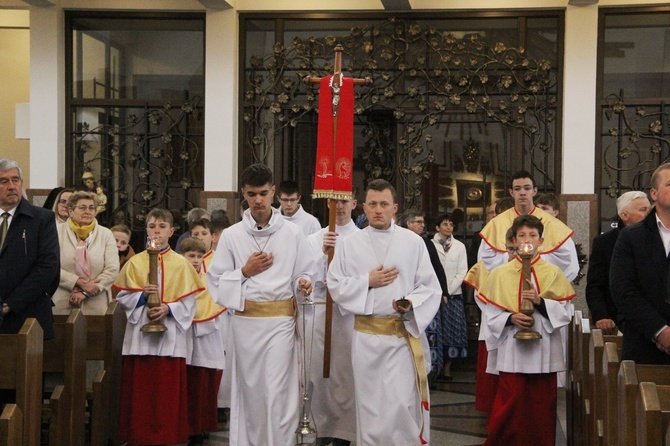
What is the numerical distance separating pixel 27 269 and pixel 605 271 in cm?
394

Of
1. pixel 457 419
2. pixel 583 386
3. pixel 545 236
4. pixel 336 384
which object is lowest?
pixel 457 419

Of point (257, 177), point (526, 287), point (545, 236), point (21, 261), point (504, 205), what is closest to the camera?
point (21, 261)

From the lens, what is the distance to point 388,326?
680 cm

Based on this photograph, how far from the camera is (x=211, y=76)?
12.5 m

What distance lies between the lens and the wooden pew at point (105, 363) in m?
7.16

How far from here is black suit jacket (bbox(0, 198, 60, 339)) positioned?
21.0ft

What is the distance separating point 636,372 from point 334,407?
3.22 m

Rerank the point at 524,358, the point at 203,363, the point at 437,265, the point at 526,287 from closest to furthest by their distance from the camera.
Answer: the point at 526,287 → the point at 524,358 → the point at 203,363 → the point at 437,265

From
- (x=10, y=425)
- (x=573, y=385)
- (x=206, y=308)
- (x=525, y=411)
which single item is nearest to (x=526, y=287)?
(x=525, y=411)

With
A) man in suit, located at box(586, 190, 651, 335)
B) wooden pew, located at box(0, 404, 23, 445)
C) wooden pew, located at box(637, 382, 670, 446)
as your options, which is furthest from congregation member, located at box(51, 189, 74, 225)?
wooden pew, located at box(637, 382, 670, 446)

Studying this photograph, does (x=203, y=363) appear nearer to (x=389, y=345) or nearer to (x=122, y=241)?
(x=389, y=345)

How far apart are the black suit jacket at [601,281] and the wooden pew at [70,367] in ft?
11.5

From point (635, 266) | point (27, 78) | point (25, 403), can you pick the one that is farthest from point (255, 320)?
point (27, 78)

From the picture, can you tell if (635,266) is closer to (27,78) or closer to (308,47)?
(308,47)
